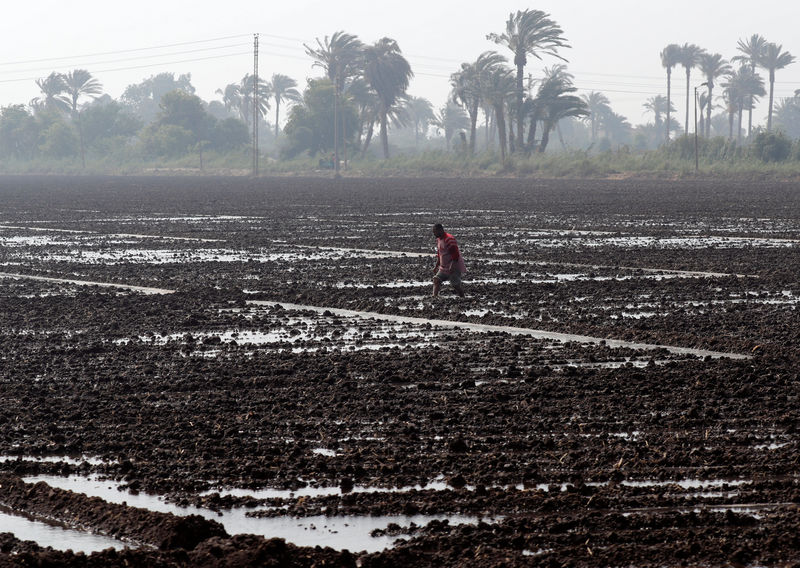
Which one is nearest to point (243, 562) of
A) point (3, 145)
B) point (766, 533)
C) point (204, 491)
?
point (204, 491)

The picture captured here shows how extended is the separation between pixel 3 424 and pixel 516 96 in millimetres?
86734

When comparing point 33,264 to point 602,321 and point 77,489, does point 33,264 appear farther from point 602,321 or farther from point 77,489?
point 77,489

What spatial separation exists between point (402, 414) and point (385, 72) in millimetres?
106225

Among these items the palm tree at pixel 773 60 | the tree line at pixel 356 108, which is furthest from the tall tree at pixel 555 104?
the palm tree at pixel 773 60

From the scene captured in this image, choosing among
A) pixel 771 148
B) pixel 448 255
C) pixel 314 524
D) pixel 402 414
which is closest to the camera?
pixel 314 524

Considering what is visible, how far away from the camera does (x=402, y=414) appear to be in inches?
360

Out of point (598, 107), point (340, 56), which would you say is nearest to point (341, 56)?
point (340, 56)

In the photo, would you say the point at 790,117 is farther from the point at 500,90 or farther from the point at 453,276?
the point at 453,276

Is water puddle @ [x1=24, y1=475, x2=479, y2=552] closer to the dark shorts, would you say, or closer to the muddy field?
the muddy field

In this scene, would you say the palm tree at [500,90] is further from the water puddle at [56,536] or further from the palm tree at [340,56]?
the water puddle at [56,536]

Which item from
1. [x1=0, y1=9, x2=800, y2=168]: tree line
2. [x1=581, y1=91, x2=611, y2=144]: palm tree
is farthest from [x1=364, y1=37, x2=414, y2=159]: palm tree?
[x1=581, y1=91, x2=611, y2=144]: palm tree

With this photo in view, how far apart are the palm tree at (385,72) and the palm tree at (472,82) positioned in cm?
515

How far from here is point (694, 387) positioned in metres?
10.0

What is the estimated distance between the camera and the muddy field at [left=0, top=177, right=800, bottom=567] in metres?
6.24
